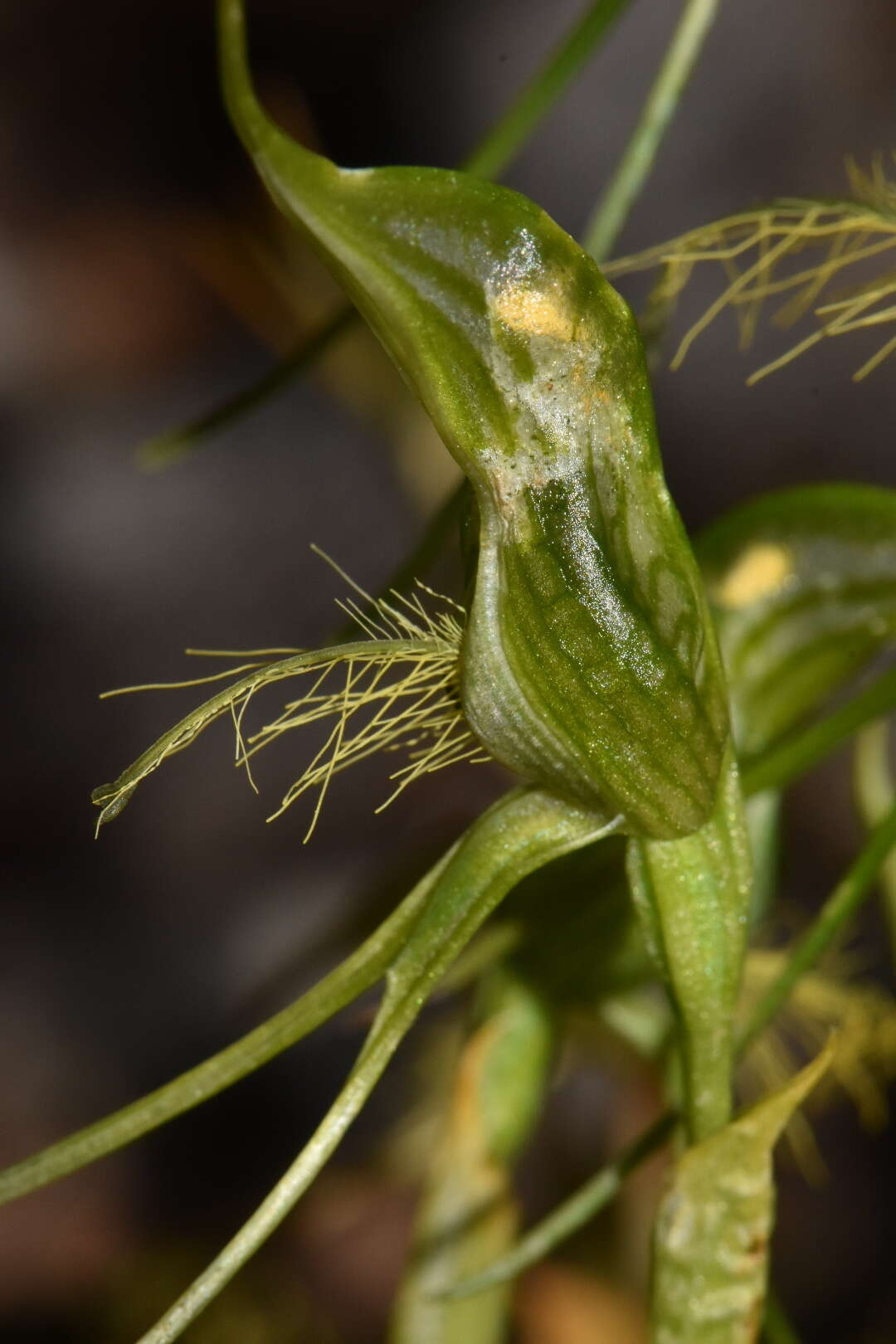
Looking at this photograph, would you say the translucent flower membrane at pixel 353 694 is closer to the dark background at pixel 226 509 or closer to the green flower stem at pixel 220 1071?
the green flower stem at pixel 220 1071

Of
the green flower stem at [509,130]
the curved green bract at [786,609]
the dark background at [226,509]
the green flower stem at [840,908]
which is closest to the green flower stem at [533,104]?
the green flower stem at [509,130]

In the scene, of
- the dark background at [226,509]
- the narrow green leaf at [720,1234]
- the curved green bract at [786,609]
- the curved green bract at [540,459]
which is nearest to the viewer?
the curved green bract at [540,459]

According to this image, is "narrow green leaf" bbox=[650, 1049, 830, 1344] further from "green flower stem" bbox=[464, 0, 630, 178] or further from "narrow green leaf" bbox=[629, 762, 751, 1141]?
"green flower stem" bbox=[464, 0, 630, 178]

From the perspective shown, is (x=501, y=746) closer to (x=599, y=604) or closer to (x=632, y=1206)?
(x=599, y=604)

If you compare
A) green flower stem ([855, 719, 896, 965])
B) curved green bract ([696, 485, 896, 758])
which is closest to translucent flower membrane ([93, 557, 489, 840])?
curved green bract ([696, 485, 896, 758])

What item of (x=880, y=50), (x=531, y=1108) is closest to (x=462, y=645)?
(x=531, y=1108)

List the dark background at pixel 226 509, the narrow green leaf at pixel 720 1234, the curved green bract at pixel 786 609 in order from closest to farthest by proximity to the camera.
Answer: the narrow green leaf at pixel 720 1234 → the curved green bract at pixel 786 609 → the dark background at pixel 226 509
